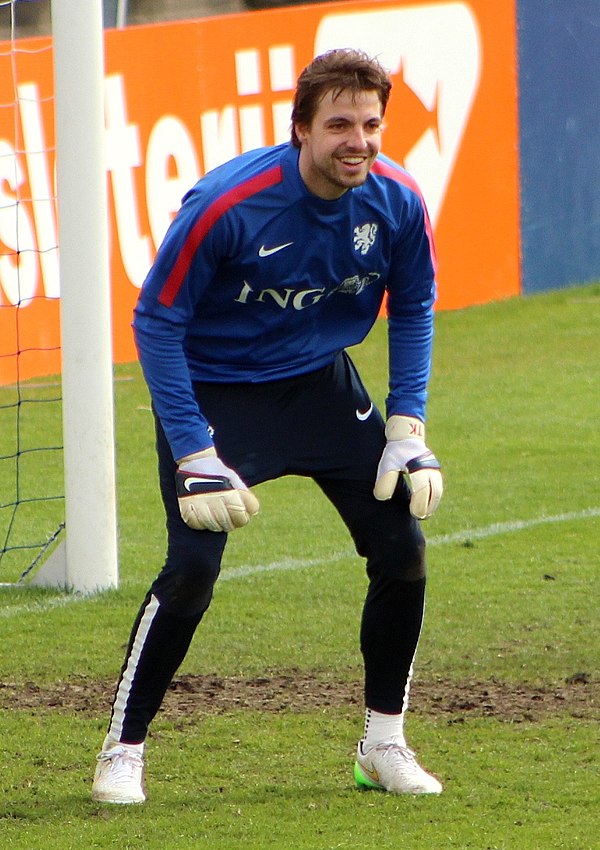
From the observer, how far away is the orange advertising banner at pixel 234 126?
1064cm

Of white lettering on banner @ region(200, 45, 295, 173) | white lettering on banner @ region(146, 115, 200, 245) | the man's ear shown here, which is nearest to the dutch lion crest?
the man's ear

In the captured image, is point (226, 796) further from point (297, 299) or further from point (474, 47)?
point (474, 47)

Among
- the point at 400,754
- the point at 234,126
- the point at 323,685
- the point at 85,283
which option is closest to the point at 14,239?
the point at 234,126

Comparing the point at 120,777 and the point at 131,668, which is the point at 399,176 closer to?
the point at 131,668

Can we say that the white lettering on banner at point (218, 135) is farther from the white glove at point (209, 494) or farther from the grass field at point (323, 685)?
the white glove at point (209, 494)

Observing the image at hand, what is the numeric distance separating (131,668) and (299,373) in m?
0.82

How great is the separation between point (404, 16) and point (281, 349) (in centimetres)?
953

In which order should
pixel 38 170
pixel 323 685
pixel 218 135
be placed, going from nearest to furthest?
pixel 323 685, pixel 38 170, pixel 218 135

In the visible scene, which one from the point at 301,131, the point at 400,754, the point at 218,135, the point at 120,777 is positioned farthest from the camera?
the point at 218,135

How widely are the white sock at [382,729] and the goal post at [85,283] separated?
7.24 ft

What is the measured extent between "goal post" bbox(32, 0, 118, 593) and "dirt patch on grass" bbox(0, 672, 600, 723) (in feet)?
3.53

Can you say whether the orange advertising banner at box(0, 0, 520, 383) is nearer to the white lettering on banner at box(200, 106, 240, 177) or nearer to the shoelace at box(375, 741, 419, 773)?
the white lettering on banner at box(200, 106, 240, 177)

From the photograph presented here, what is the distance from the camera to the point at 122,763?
3.89 metres

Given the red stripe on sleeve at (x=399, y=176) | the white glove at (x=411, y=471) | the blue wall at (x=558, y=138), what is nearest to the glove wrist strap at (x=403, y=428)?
the white glove at (x=411, y=471)
